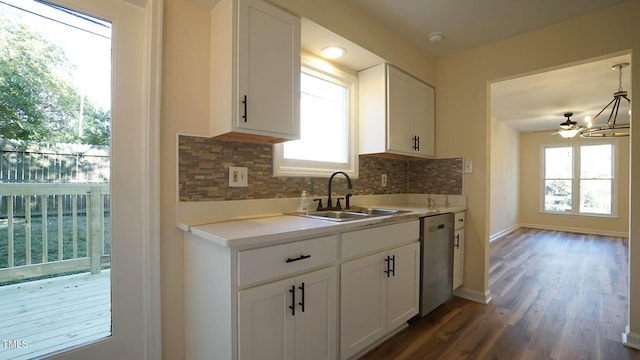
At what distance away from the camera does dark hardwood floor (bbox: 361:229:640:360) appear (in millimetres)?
1900

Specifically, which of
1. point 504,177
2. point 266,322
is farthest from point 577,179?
point 266,322

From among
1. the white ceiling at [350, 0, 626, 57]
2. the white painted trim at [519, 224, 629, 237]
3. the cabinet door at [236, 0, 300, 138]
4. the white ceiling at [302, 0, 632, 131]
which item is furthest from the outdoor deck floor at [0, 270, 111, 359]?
the white painted trim at [519, 224, 629, 237]

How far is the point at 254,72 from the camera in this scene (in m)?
1.57

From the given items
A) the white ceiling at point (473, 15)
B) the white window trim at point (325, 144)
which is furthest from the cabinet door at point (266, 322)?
the white ceiling at point (473, 15)

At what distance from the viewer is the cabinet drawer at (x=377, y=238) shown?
1.66 m

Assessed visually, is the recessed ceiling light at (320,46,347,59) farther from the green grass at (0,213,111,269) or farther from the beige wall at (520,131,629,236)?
the beige wall at (520,131,629,236)

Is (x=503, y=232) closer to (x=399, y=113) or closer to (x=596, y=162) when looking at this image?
(x=596, y=162)

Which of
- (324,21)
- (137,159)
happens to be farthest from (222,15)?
(137,159)

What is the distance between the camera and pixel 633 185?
2.00 m

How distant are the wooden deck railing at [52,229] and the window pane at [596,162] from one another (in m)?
8.59

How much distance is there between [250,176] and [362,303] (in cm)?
105

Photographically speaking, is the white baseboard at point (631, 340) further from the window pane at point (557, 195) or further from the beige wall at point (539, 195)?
the window pane at point (557, 195)

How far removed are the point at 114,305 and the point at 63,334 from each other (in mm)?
225

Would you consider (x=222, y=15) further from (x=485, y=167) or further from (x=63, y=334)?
(x=485, y=167)
